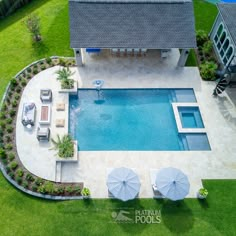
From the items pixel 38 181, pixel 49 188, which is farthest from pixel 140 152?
pixel 38 181

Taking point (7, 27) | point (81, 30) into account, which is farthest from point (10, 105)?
point (7, 27)

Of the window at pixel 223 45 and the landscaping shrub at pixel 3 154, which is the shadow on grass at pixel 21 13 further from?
the window at pixel 223 45

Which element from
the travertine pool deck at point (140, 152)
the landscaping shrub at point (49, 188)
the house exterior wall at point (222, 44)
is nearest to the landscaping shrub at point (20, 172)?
the travertine pool deck at point (140, 152)

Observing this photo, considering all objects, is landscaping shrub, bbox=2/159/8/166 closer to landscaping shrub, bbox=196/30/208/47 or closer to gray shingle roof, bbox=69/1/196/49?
gray shingle roof, bbox=69/1/196/49

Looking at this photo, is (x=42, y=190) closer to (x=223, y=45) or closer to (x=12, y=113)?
→ (x=12, y=113)

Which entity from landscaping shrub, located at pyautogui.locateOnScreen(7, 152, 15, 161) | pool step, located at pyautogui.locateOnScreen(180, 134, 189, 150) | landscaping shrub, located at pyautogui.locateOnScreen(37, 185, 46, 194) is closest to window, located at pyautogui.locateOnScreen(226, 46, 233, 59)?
pool step, located at pyautogui.locateOnScreen(180, 134, 189, 150)
